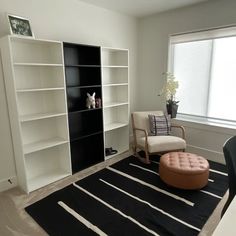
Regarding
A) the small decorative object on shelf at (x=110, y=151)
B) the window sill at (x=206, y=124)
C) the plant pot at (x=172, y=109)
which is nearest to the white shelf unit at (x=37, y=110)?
the small decorative object on shelf at (x=110, y=151)

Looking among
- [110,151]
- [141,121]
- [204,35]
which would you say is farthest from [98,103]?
[204,35]

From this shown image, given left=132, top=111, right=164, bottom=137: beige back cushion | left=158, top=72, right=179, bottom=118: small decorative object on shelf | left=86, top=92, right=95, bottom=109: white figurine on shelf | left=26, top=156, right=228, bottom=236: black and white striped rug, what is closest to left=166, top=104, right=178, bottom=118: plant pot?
left=158, top=72, right=179, bottom=118: small decorative object on shelf

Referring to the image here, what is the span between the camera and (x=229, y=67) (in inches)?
121

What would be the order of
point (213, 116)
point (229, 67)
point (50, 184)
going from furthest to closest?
point (213, 116)
point (229, 67)
point (50, 184)

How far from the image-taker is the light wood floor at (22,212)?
72.2 inches

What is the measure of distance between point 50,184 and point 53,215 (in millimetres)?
650

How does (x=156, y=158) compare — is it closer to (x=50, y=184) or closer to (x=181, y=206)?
(x=181, y=206)

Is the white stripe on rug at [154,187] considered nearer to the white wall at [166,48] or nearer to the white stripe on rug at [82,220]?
the white stripe on rug at [82,220]

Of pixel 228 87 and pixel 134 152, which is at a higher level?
pixel 228 87

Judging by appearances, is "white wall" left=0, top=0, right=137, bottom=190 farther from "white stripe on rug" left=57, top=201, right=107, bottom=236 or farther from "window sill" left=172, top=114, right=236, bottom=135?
"window sill" left=172, top=114, right=236, bottom=135

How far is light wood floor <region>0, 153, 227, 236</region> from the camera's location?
183 centimetres

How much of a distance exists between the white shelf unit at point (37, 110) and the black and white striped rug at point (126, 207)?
49 cm

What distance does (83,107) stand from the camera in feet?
10.1

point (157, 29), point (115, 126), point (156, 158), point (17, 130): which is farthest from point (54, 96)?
point (157, 29)
